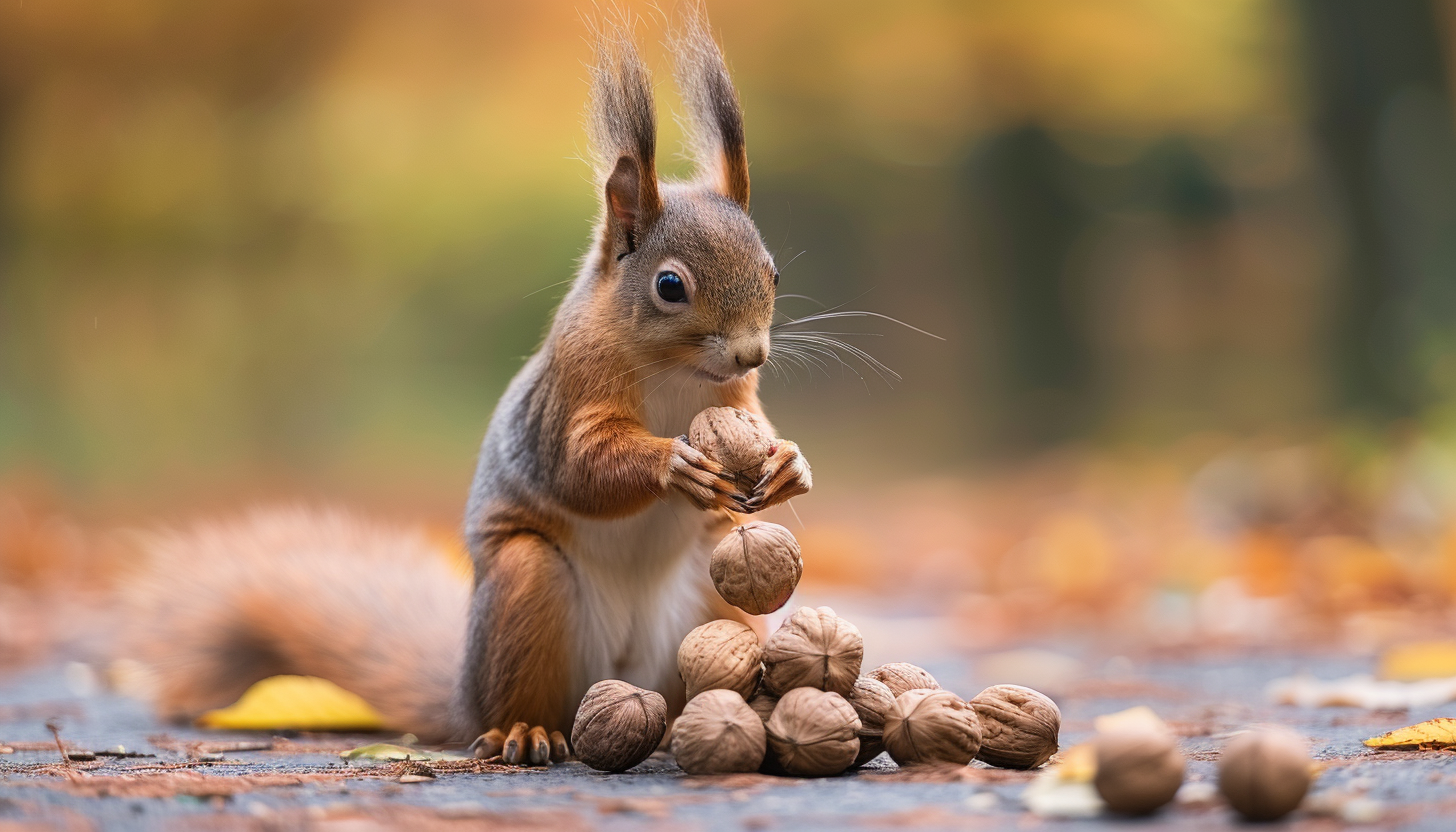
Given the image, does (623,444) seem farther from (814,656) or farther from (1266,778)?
(1266,778)

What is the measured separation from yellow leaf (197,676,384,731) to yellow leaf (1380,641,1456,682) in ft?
5.60

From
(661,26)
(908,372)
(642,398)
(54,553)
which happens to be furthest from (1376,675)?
(908,372)

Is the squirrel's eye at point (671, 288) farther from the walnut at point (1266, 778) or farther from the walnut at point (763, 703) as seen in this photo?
the walnut at point (1266, 778)

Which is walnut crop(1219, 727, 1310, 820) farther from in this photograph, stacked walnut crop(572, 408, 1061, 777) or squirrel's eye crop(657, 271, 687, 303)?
squirrel's eye crop(657, 271, 687, 303)

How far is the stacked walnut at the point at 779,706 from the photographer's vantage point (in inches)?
50.9

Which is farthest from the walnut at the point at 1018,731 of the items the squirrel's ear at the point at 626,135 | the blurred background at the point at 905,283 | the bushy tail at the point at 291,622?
the blurred background at the point at 905,283

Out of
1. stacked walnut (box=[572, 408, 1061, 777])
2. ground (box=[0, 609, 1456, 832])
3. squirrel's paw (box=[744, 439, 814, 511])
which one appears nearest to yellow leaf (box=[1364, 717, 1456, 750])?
ground (box=[0, 609, 1456, 832])

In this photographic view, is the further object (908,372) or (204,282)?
(908,372)

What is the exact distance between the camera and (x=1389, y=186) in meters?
5.03

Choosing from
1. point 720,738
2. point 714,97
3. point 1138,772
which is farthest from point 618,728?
point 714,97

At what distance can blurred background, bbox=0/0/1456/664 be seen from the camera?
A: 4.23 meters

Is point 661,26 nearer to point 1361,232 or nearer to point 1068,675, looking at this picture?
point 1068,675

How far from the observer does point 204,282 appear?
565 cm

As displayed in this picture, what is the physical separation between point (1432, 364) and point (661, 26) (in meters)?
4.26
